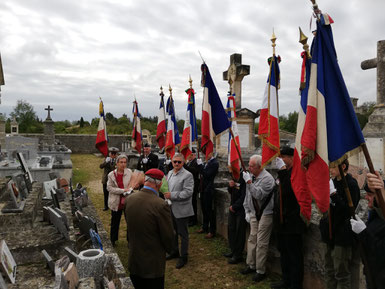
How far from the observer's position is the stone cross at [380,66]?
766cm

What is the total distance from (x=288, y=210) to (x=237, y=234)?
1.37m

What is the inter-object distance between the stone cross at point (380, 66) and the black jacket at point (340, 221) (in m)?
5.61

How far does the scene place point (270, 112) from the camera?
470 cm

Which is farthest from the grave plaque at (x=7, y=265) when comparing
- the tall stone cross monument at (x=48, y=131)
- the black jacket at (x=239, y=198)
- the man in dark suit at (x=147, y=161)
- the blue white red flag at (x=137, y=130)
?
the tall stone cross monument at (x=48, y=131)

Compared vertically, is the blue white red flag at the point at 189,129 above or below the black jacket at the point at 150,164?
above

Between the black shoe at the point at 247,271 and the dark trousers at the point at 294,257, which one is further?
the black shoe at the point at 247,271

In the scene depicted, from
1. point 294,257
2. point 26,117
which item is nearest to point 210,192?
point 294,257

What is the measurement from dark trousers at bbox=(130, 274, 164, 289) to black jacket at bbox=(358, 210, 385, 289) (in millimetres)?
2153

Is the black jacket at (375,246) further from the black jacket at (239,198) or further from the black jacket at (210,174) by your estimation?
the black jacket at (210,174)

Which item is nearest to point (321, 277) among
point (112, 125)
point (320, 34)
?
point (320, 34)

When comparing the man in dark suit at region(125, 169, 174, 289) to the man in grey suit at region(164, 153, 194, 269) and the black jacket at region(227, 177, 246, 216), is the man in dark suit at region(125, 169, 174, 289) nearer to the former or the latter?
the man in grey suit at region(164, 153, 194, 269)

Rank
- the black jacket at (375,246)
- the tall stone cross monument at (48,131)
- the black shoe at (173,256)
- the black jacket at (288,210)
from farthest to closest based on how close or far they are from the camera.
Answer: the tall stone cross monument at (48,131)
the black shoe at (173,256)
the black jacket at (288,210)
the black jacket at (375,246)

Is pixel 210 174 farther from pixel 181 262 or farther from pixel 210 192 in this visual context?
pixel 181 262

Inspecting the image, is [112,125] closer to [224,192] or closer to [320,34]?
[224,192]
